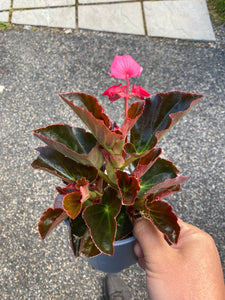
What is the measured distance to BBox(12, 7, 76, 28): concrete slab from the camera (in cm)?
197

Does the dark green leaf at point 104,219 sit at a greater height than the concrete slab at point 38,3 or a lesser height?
lesser

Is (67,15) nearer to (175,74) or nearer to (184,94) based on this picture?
(175,74)

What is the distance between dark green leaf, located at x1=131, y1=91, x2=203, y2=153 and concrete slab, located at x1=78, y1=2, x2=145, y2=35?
1458mm

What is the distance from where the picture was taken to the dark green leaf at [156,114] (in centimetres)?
59

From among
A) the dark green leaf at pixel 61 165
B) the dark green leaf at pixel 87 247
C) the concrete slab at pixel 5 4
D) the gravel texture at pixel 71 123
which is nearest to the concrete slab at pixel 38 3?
the concrete slab at pixel 5 4

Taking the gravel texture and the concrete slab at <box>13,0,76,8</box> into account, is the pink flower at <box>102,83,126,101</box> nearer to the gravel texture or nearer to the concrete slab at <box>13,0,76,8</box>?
the gravel texture

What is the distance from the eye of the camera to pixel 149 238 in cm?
71

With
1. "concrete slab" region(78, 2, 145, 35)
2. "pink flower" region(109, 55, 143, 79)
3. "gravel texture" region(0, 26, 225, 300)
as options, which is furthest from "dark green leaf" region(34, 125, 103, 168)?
"concrete slab" region(78, 2, 145, 35)

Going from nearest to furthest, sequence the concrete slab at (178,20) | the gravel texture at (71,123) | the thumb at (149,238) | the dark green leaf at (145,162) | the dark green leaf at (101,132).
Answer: the dark green leaf at (101,132) < the dark green leaf at (145,162) < the thumb at (149,238) < the gravel texture at (71,123) < the concrete slab at (178,20)

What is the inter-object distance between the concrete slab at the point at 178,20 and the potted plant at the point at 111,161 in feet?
4.82

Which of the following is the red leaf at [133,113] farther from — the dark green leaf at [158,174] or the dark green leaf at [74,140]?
the dark green leaf at [158,174]

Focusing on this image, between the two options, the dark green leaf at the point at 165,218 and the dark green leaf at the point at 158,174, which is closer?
the dark green leaf at the point at 165,218

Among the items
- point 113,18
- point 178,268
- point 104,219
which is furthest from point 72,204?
point 113,18

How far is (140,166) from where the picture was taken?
60 cm
